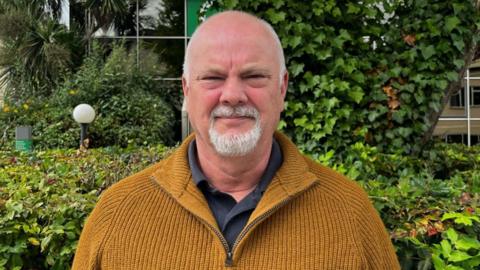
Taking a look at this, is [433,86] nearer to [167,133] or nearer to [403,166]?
[403,166]

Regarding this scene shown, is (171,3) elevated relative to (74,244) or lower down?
elevated

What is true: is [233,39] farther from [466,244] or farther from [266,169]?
[466,244]

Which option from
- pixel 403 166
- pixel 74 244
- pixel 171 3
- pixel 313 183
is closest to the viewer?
pixel 313 183

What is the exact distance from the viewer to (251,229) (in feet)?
5.44

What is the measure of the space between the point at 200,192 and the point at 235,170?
0.14 metres

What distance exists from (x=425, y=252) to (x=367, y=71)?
2.12 m

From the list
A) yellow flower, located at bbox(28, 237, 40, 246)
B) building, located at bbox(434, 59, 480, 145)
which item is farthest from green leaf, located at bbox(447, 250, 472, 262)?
building, located at bbox(434, 59, 480, 145)

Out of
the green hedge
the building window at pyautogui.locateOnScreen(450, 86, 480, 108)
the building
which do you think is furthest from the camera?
the building window at pyautogui.locateOnScreen(450, 86, 480, 108)

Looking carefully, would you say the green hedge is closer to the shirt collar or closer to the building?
the shirt collar

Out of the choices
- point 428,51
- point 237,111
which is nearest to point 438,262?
point 237,111

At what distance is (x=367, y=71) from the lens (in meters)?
3.97

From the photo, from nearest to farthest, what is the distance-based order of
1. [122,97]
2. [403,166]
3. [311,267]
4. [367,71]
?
[311,267] → [403,166] → [367,71] → [122,97]

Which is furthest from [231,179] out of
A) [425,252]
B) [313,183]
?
[425,252]

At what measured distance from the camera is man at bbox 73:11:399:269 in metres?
1.67
